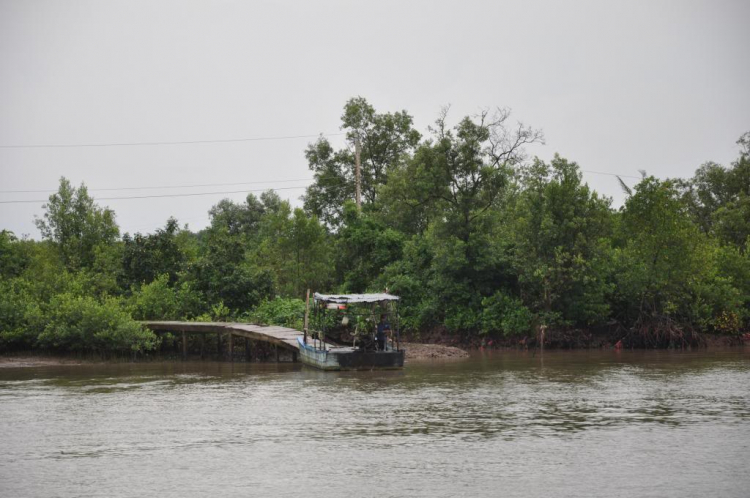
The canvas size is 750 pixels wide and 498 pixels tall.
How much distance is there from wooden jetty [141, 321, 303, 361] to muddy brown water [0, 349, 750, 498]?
12.8ft

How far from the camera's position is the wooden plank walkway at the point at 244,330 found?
30391 millimetres

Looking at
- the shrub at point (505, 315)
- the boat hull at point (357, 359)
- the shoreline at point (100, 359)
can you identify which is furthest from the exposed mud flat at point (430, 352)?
the boat hull at point (357, 359)

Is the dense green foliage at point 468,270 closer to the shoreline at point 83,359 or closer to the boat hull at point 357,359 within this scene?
the shoreline at point 83,359

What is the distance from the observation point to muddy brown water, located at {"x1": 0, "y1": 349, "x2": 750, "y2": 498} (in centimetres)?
1173

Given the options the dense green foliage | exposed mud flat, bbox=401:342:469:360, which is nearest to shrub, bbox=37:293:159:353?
the dense green foliage


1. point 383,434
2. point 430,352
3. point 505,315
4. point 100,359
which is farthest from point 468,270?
point 383,434

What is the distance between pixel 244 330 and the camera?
31625mm

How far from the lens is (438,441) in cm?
1475

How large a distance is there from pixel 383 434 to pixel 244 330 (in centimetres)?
1694

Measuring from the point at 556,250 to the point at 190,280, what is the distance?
17.5 meters

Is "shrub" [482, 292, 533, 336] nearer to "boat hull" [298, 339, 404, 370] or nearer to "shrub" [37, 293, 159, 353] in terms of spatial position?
"boat hull" [298, 339, 404, 370]

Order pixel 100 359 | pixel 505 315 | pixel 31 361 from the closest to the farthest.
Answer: pixel 31 361 → pixel 100 359 → pixel 505 315

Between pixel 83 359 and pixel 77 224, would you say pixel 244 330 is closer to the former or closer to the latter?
pixel 83 359

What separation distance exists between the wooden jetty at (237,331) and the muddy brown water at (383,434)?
3915mm
